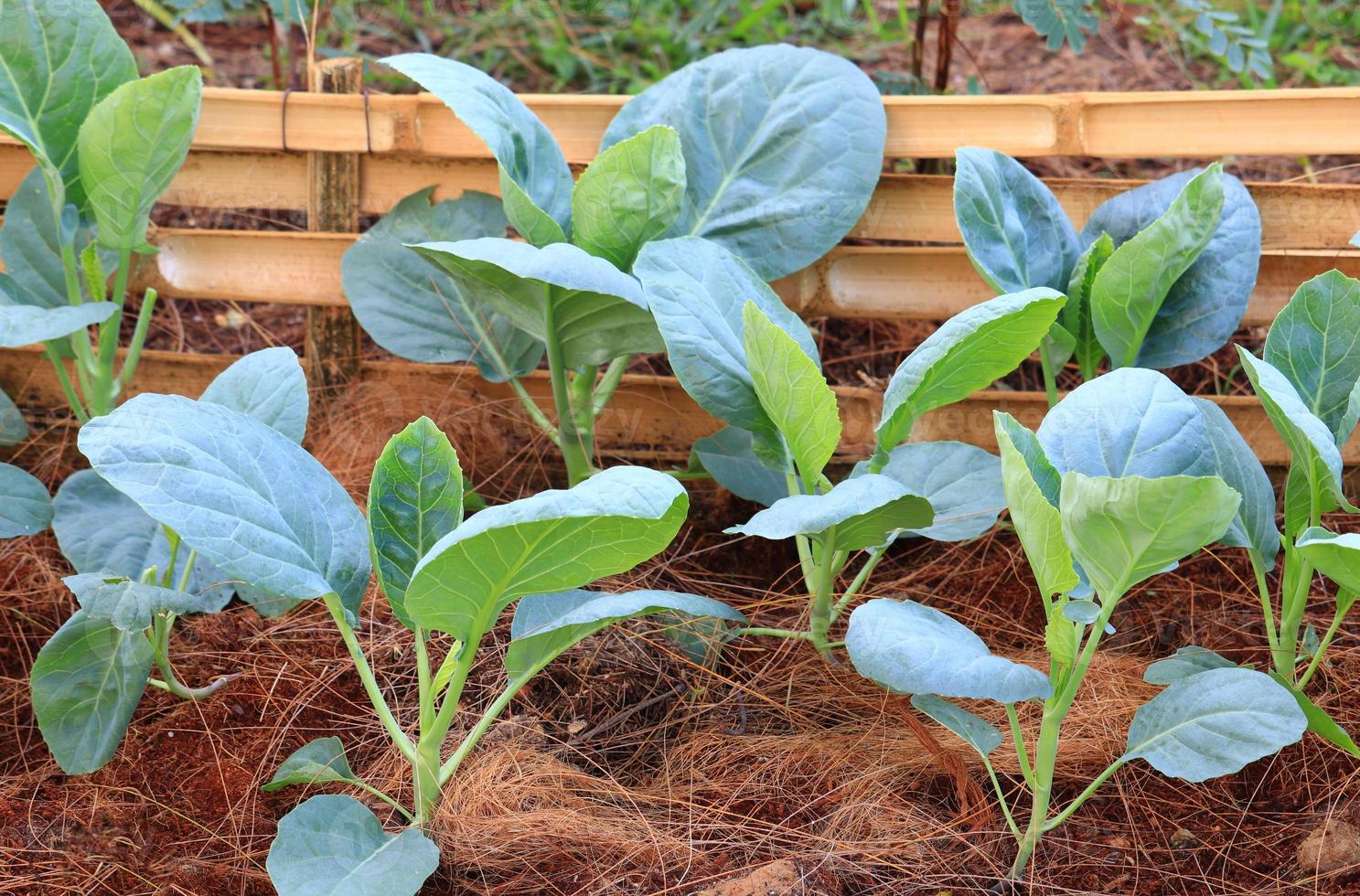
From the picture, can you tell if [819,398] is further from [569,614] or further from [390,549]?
[390,549]

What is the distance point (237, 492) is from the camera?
1.00 metres

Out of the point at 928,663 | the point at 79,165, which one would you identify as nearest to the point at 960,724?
the point at 928,663

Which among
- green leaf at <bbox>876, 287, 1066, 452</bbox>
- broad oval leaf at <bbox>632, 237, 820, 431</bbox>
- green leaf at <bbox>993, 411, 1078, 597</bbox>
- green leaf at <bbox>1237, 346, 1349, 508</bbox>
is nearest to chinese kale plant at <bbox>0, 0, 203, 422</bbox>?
broad oval leaf at <bbox>632, 237, 820, 431</bbox>

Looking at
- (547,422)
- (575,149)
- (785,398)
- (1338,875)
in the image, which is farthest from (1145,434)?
(575,149)

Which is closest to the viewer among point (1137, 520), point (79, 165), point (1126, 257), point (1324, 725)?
point (1137, 520)

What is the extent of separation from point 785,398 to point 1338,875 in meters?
0.65

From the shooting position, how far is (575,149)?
1.60 meters

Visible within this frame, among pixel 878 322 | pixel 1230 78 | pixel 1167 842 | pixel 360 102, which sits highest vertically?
pixel 360 102

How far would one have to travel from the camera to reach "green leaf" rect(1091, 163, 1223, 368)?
1284mm

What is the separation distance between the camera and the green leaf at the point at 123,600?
1100 millimetres

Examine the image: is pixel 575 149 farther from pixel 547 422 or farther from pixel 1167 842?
pixel 1167 842

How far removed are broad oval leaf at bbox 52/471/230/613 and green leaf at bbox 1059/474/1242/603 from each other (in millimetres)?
931

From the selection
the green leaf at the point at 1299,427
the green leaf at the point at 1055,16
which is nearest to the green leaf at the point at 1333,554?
the green leaf at the point at 1299,427

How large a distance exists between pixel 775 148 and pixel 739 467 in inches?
15.5
